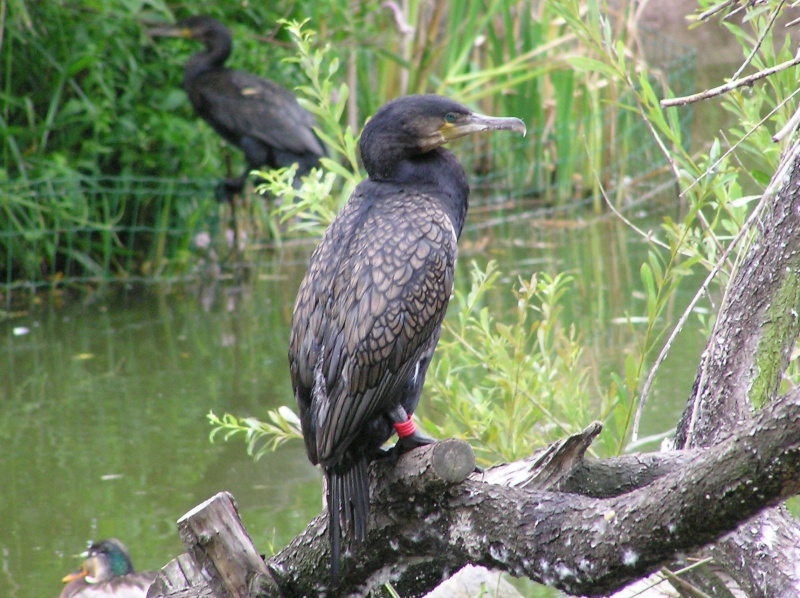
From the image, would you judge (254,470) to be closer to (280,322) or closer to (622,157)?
(280,322)

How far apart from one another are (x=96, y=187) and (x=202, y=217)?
669 millimetres

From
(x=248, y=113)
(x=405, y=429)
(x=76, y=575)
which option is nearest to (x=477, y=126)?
(x=405, y=429)

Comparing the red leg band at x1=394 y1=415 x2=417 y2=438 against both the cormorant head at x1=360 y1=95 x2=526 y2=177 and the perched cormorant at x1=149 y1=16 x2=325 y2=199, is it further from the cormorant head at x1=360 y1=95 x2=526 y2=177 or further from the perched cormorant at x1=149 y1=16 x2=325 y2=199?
the perched cormorant at x1=149 y1=16 x2=325 y2=199

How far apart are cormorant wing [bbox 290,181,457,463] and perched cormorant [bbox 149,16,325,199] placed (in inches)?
155

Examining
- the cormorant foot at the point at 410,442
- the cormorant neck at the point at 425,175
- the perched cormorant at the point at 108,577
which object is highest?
the cormorant neck at the point at 425,175

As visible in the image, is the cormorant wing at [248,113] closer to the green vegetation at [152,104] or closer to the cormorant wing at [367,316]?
the green vegetation at [152,104]

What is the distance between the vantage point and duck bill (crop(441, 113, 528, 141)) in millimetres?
2510

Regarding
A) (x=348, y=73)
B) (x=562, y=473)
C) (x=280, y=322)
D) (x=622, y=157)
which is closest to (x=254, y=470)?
(x=280, y=322)

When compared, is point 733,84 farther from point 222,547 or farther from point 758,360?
point 222,547

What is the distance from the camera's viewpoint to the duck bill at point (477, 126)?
2.51 meters

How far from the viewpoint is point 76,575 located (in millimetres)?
3525

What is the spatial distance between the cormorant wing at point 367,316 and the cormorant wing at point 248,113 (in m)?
3.93

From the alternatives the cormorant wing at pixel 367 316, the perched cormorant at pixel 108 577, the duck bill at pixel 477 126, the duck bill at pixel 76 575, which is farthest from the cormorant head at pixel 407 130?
the duck bill at pixel 76 575

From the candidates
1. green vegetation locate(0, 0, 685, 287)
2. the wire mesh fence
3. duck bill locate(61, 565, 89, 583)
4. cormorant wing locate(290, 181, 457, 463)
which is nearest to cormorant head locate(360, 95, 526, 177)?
cormorant wing locate(290, 181, 457, 463)
